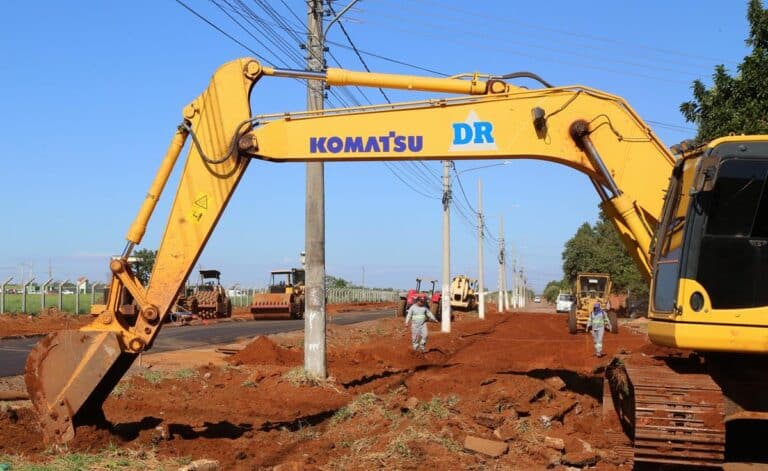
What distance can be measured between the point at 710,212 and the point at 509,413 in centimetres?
478

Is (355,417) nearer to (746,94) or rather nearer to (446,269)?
(746,94)

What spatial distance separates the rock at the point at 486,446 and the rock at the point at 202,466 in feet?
9.22

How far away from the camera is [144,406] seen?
11914 mm

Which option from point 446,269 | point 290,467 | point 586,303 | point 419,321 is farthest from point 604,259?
point 290,467

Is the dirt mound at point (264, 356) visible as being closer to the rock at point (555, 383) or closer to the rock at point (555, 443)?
the rock at point (555, 383)

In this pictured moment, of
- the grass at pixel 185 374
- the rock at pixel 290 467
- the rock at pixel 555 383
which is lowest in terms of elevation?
the rock at pixel 290 467

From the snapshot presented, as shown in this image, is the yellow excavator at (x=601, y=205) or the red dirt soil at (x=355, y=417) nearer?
the yellow excavator at (x=601, y=205)

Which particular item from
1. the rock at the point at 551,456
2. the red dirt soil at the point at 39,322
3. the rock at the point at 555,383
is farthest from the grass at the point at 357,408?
the red dirt soil at the point at 39,322

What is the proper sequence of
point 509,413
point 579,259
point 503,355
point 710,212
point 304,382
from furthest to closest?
point 579,259
point 503,355
point 304,382
point 509,413
point 710,212

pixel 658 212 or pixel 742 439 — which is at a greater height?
pixel 658 212

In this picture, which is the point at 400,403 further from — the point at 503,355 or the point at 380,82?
the point at 503,355

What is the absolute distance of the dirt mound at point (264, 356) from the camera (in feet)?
61.6

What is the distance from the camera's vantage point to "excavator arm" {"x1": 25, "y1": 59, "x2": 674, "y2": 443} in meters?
9.48

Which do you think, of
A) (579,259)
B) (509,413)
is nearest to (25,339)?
(509,413)
